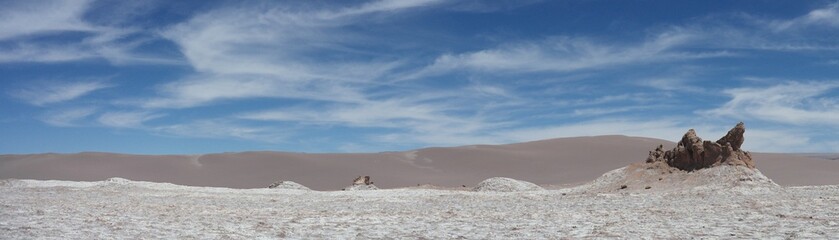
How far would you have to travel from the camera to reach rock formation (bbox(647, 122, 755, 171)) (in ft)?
91.3

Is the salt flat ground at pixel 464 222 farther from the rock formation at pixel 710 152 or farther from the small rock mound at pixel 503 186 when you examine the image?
the small rock mound at pixel 503 186

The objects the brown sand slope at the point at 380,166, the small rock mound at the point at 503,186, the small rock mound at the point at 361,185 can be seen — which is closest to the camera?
the small rock mound at the point at 503,186

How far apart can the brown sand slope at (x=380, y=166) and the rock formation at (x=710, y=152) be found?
1978cm

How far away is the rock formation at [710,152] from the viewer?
27828 mm

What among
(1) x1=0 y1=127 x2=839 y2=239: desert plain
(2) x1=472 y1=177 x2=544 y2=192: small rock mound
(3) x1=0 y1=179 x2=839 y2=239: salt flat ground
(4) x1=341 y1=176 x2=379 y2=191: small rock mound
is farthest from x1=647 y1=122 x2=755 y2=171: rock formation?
(4) x1=341 y1=176 x2=379 y2=191: small rock mound

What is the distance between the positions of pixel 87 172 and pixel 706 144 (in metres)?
45.8

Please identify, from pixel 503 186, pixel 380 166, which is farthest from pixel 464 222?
pixel 380 166

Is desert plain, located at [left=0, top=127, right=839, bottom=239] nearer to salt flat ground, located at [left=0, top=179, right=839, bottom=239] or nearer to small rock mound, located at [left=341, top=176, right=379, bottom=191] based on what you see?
salt flat ground, located at [left=0, top=179, right=839, bottom=239]

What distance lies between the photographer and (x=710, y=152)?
91.9 ft

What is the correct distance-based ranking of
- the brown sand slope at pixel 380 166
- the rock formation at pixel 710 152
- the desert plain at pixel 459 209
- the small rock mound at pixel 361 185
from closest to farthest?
the desert plain at pixel 459 209
the rock formation at pixel 710 152
the small rock mound at pixel 361 185
the brown sand slope at pixel 380 166

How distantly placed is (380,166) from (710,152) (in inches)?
1375

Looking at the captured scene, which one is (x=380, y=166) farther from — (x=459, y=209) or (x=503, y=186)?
(x=459, y=209)

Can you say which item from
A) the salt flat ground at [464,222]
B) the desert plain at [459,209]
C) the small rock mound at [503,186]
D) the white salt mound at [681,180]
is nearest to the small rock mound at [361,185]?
the desert plain at [459,209]

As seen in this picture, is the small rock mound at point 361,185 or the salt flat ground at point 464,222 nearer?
the salt flat ground at point 464,222
